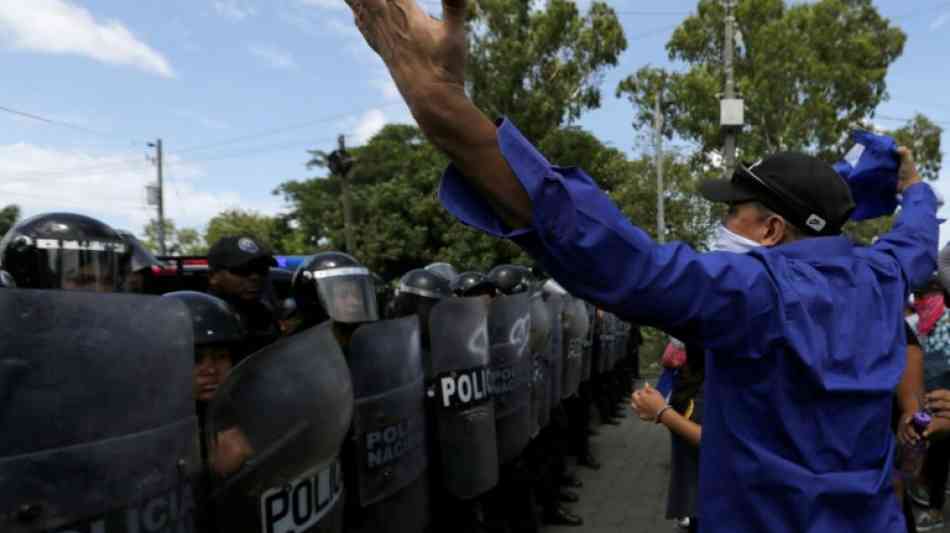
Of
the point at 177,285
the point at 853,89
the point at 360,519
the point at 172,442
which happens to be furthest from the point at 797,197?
the point at 853,89

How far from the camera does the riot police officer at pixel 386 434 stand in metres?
2.67

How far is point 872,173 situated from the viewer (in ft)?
8.02

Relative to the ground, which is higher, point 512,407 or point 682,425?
point 682,425

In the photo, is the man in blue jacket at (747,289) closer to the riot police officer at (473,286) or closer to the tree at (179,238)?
the riot police officer at (473,286)

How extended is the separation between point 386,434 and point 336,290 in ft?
4.35

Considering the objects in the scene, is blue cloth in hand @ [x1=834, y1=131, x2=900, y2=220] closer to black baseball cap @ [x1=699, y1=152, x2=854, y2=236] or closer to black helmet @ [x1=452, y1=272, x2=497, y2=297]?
black baseball cap @ [x1=699, y1=152, x2=854, y2=236]

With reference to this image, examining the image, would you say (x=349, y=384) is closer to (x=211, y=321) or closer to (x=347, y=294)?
(x=211, y=321)

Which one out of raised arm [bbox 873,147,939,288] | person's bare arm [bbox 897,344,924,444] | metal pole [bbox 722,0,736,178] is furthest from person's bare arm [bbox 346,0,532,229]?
metal pole [bbox 722,0,736,178]

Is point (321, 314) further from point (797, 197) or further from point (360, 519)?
point (797, 197)

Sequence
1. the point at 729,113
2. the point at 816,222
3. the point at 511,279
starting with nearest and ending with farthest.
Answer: the point at 816,222 → the point at 511,279 → the point at 729,113

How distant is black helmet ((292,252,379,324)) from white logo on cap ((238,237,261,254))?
0.42 metres

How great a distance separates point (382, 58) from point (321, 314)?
2934 millimetres

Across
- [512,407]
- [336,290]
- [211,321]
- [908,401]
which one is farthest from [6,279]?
[908,401]

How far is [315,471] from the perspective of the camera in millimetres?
1977
